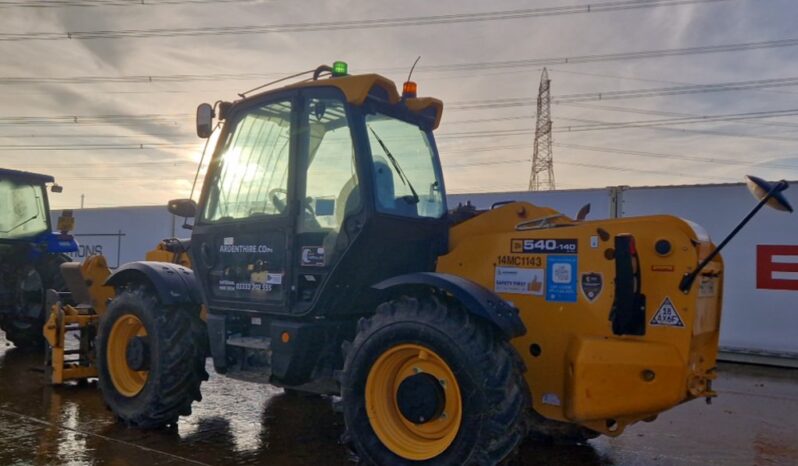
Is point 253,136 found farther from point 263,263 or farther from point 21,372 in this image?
point 21,372

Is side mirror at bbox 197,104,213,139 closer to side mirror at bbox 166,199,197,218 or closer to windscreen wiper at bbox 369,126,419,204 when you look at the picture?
side mirror at bbox 166,199,197,218

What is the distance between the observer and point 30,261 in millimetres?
9555

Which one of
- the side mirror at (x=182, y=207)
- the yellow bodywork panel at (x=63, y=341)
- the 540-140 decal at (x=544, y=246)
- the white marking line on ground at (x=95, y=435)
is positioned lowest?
the white marking line on ground at (x=95, y=435)

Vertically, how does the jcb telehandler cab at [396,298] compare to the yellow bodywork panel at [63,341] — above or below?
above

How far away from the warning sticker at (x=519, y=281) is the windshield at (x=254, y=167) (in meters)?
1.64

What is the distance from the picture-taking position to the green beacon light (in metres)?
4.95

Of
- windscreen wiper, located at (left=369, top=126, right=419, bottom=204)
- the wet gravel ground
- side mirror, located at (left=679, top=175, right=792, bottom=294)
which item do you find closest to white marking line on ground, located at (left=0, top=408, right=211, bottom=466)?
the wet gravel ground

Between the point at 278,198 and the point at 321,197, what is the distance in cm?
38

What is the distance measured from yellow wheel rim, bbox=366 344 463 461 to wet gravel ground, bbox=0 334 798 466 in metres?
0.74

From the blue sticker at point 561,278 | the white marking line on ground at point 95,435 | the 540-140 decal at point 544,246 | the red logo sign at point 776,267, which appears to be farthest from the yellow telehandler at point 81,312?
the red logo sign at point 776,267

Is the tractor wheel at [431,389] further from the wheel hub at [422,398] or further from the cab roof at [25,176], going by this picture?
the cab roof at [25,176]

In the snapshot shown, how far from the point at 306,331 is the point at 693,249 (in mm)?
2556

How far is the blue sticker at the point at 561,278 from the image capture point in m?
4.42

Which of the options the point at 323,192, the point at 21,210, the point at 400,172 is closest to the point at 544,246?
the point at 400,172
